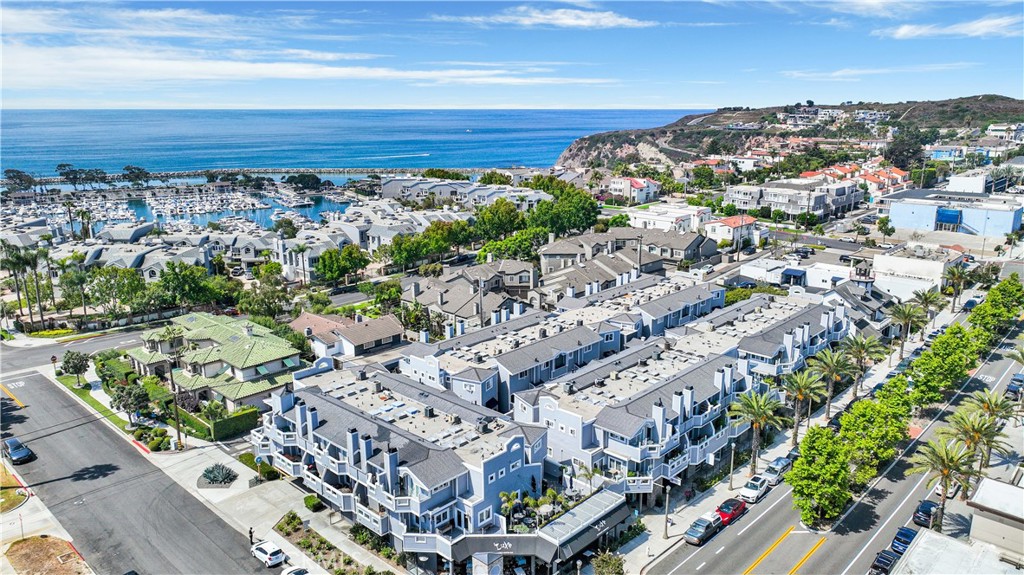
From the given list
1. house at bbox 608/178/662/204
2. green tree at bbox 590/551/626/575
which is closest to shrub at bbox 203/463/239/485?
green tree at bbox 590/551/626/575

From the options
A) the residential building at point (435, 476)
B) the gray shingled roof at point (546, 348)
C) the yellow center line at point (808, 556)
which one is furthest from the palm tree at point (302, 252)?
the yellow center line at point (808, 556)

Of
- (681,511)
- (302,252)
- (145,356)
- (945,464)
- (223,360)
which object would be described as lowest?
(681,511)

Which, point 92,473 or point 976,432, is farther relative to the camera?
point 92,473

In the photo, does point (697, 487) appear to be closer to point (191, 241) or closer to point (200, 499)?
point (200, 499)

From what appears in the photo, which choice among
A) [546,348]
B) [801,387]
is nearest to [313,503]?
[546,348]

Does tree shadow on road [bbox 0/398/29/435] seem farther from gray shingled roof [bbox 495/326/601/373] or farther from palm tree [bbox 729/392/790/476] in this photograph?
palm tree [bbox 729/392/790/476]

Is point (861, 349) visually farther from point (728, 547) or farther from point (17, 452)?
point (17, 452)
